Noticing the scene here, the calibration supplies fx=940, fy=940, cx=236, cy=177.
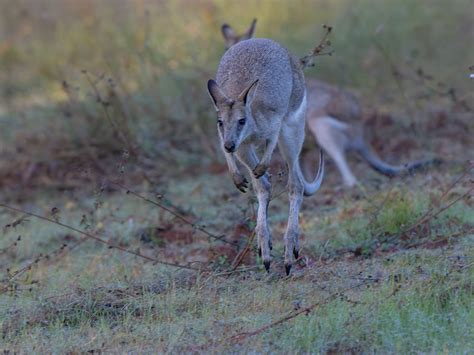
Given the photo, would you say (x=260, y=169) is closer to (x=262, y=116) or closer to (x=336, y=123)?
(x=262, y=116)

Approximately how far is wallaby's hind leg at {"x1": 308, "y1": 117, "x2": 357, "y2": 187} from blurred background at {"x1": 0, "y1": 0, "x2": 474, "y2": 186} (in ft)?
2.65

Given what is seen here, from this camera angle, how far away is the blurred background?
9.70 metres

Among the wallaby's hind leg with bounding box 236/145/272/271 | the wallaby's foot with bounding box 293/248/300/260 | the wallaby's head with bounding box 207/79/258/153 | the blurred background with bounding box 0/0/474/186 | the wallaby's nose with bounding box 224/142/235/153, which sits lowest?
the wallaby's foot with bounding box 293/248/300/260

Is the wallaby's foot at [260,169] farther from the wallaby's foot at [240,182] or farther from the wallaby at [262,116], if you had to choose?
the wallaby's foot at [240,182]

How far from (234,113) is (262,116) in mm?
319

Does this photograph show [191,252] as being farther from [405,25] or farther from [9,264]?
[405,25]

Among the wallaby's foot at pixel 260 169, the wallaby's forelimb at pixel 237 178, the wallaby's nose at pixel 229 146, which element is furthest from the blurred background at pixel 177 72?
the wallaby's nose at pixel 229 146

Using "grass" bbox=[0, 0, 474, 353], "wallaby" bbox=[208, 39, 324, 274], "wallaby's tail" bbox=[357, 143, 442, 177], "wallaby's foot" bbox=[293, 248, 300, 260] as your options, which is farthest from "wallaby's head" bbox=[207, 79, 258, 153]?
"wallaby's tail" bbox=[357, 143, 442, 177]

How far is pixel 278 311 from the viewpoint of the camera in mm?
4789

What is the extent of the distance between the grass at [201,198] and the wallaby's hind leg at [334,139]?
0.72ft

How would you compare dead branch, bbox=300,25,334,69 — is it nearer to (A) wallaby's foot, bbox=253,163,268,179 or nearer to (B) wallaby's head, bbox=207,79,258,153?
(B) wallaby's head, bbox=207,79,258,153

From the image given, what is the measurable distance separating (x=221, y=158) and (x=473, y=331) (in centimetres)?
535

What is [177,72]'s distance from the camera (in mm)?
10242

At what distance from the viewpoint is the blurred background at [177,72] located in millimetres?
9703
